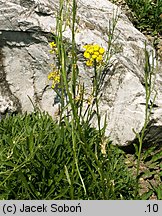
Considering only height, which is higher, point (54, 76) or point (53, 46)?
point (53, 46)

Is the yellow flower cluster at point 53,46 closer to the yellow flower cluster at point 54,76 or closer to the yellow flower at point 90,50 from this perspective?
the yellow flower cluster at point 54,76

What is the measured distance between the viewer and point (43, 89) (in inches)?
132

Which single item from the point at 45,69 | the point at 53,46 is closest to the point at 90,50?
the point at 53,46

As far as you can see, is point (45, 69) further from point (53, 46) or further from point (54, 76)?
point (53, 46)

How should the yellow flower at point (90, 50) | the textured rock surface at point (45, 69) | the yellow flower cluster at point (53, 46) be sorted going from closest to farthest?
1. the yellow flower at point (90, 50)
2. the yellow flower cluster at point (53, 46)
3. the textured rock surface at point (45, 69)

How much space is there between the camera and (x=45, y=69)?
331 cm

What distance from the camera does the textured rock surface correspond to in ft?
10.5

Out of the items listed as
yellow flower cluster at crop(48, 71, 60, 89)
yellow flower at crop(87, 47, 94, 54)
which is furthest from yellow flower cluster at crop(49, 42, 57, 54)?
yellow flower at crop(87, 47, 94, 54)

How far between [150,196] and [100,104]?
677mm

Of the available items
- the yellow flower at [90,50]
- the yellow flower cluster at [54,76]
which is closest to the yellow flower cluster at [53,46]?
the yellow flower cluster at [54,76]

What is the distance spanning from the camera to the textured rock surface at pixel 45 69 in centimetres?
319

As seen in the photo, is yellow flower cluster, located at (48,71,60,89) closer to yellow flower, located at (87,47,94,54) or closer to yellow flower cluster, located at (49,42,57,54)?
yellow flower cluster, located at (49,42,57,54)

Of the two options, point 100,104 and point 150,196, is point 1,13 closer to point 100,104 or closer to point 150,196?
point 100,104

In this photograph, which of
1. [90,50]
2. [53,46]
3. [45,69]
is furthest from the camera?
[45,69]
